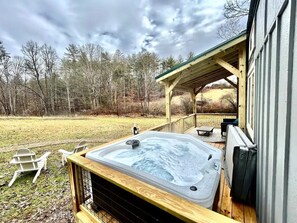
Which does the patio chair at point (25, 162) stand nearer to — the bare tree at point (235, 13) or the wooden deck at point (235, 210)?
the wooden deck at point (235, 210)

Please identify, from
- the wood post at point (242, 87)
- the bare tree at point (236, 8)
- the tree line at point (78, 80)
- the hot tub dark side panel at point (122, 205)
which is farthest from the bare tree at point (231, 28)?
the tree line at point (78, 80)

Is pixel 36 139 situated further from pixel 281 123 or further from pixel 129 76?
pixel 129 76

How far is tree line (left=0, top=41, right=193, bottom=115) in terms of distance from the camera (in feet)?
71.8

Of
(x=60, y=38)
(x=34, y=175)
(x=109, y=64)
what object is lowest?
(x=34, y=175)

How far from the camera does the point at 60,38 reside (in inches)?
864

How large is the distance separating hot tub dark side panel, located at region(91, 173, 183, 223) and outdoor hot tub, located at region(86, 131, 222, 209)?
0.23 metres

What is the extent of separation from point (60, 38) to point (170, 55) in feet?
A: 51.6

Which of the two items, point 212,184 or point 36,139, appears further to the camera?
point 36,139

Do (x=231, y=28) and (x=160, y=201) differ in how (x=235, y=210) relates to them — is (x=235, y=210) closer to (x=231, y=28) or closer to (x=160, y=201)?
(x=160, y=201)

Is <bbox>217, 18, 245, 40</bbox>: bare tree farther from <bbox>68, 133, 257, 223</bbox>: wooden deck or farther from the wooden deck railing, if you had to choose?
<bbox>68, 133, 257, 223</bbox>: wooden deck

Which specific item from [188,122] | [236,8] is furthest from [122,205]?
[236,8]

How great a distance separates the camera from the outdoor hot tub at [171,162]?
182 cm

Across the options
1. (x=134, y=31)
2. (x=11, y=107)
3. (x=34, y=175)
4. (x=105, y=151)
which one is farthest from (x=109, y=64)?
(x=105, y=151)

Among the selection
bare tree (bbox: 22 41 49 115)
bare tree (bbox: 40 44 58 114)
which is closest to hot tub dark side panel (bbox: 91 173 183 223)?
bare tree (bbox: 40 44 58 114)
